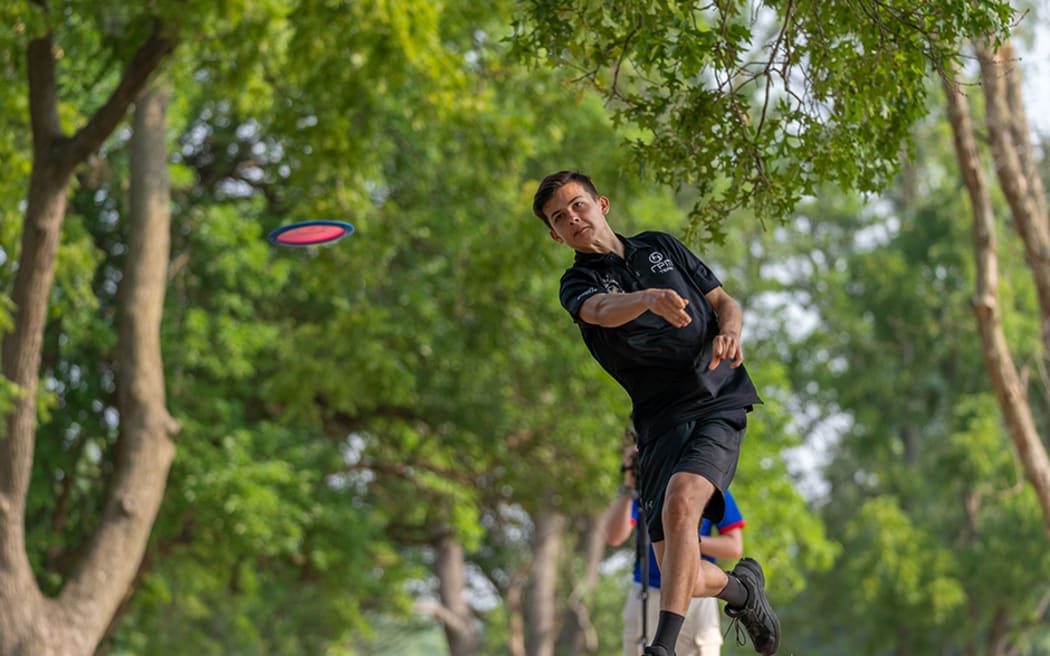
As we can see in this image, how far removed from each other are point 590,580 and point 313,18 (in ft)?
48.7

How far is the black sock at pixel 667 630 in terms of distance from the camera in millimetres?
4203

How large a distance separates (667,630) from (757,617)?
2.11ft

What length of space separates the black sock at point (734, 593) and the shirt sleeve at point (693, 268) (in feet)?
3.16

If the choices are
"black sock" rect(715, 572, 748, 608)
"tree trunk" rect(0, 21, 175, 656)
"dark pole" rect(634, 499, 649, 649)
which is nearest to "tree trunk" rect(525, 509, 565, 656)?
"tree trunk" rect(0, 21, 175, 656)

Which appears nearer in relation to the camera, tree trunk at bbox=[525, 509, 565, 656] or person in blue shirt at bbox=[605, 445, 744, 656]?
person in blue shirt at bbox=[605, 445, 744, 656]

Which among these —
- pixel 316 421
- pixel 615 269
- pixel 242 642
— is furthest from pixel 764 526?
pixel 615 269

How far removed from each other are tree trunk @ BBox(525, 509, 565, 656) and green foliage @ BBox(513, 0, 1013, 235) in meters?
17.0

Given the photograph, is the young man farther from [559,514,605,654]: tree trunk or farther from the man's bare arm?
[559,514,605,654]: tree trunk

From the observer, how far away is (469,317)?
17.2 m

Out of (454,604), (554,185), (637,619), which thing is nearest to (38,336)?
(637,619)

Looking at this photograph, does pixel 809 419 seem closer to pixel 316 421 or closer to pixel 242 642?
pixel 242 642

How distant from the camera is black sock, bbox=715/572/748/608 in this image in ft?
15.4

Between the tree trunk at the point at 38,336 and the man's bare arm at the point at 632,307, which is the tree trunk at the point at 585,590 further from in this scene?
the man's bare arm at the point at 632,307

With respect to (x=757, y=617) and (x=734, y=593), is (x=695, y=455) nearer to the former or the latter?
(x=734, y=593)
